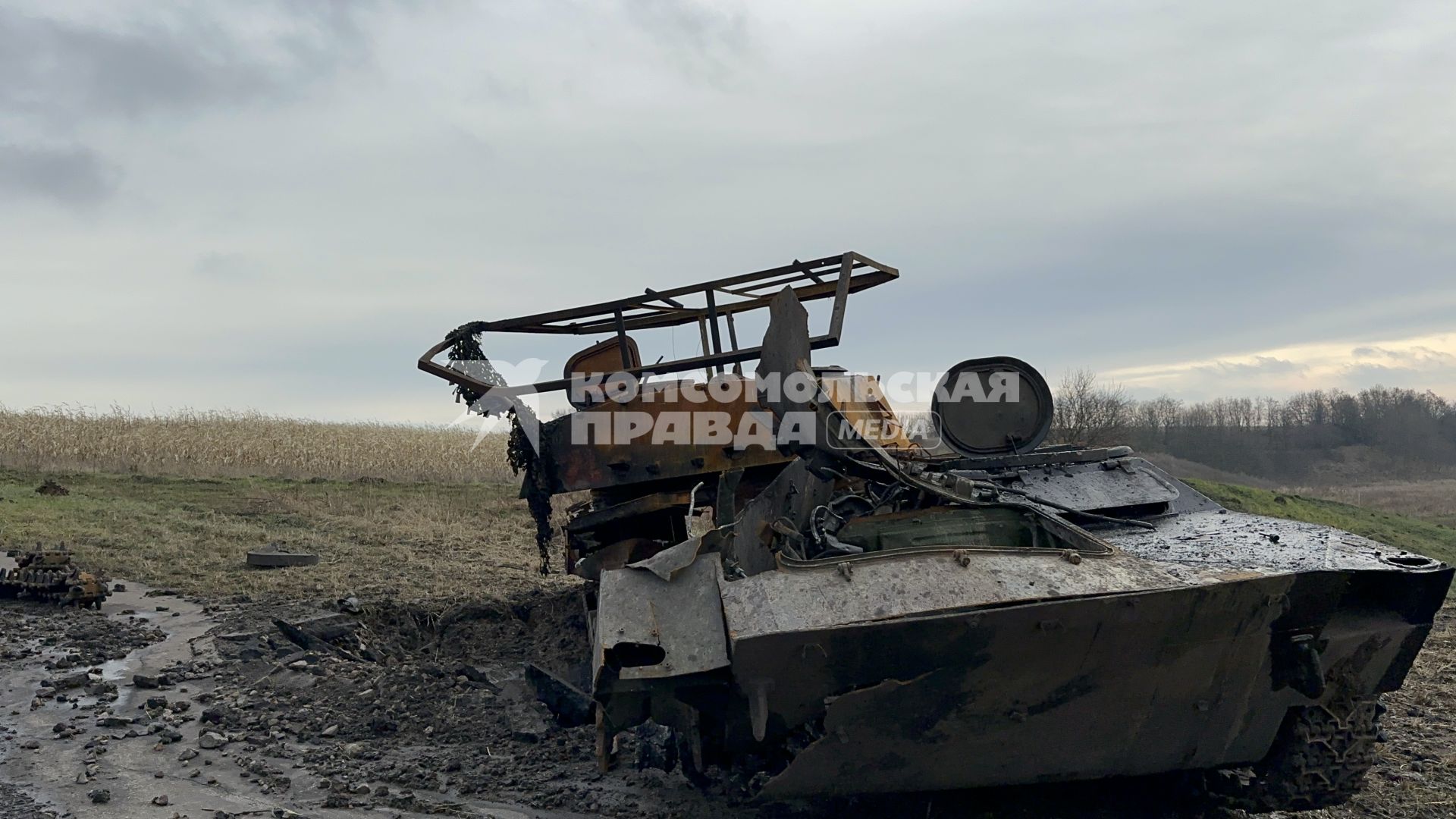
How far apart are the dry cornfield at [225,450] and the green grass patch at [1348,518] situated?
12.3 metres

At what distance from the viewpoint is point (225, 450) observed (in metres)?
22.0

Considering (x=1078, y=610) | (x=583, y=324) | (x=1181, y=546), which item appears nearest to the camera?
(x=1078, y=610)

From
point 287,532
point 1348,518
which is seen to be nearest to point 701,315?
point 287,532

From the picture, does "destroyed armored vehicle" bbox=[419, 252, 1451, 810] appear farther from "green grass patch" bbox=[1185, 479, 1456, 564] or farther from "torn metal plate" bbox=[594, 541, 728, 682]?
"green grass patch" bbox=[1185, 479, 1456, 564]

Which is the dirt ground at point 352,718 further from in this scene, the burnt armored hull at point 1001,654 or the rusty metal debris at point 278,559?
the burnt armored hull at point 1001,654

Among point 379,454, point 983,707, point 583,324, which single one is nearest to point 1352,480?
point 379,454

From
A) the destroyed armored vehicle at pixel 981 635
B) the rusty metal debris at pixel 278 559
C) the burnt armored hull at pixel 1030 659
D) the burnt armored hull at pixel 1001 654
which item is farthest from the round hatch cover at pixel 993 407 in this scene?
the rusty metal debris at pixel 278 559

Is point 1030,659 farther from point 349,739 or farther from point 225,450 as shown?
point 225,450

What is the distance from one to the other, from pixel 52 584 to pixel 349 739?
14.5 ft

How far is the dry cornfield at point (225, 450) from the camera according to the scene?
20.0m

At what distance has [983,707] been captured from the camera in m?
3.62

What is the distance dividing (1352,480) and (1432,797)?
38.6 metres

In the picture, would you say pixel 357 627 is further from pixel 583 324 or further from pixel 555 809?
pixel 555 809

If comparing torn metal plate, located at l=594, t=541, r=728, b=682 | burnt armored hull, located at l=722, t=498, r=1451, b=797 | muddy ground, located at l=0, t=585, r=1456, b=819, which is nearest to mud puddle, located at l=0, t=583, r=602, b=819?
muddy ground, located at l=0, t=585, r=1456, b=819
